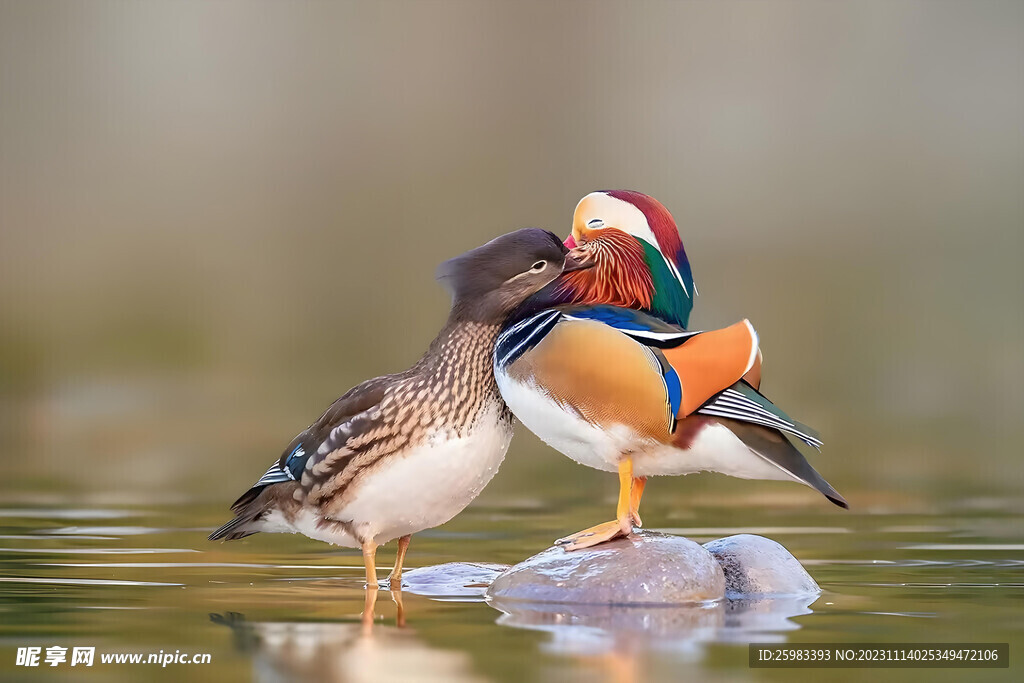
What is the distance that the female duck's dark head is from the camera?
514cm

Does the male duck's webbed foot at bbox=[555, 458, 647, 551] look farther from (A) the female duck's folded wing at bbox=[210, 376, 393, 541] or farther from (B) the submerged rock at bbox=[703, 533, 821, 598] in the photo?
(A) the female duck's folded wing at bbox=[210, 376, 393, 541]

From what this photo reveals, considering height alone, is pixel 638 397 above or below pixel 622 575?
above

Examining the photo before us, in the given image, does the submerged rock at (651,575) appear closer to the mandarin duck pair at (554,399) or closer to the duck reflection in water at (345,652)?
the mandarin duck pair at (554,399)

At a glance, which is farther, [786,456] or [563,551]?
[563,551]

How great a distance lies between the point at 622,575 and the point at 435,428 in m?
0.86

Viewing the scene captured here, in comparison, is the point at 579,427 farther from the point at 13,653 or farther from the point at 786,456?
the point at 13,653

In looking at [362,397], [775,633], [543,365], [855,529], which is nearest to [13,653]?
[362,397]

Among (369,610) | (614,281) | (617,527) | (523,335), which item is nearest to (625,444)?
(617,527)

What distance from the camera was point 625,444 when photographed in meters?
4.91

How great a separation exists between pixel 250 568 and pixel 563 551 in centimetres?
150

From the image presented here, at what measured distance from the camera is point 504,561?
6016mm

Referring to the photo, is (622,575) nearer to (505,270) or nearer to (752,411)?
(752,411)

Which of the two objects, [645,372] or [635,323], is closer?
[645,372]

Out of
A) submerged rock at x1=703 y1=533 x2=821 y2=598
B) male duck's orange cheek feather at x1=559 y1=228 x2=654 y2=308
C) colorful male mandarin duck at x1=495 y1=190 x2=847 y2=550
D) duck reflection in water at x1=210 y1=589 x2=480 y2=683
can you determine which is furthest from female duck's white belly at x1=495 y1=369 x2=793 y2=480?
duck reflection in water at x1=210 y1=589 x2=480 y2=683
